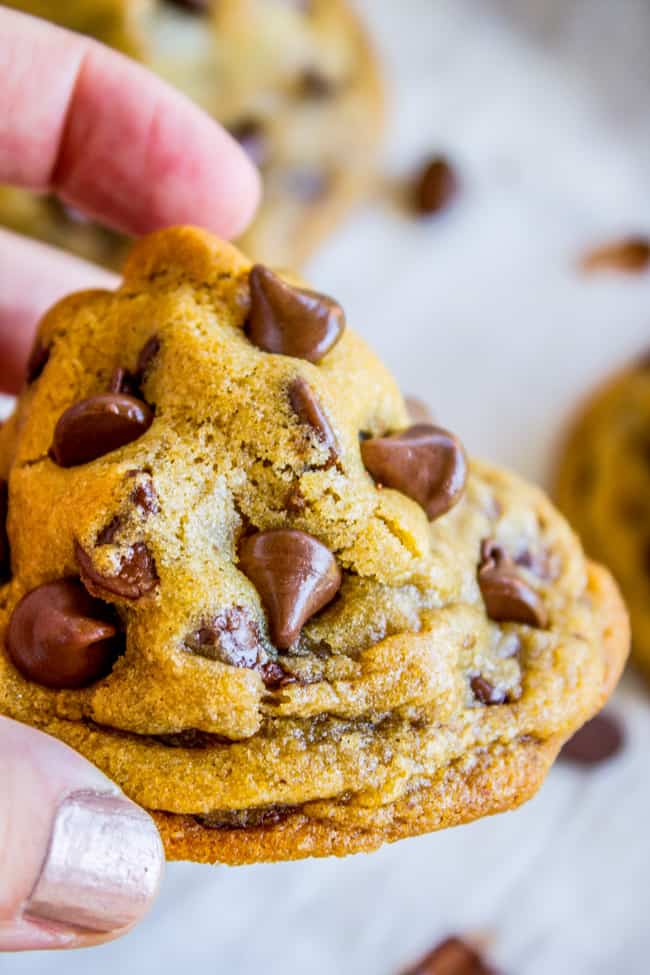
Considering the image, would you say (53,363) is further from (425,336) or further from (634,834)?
(634,834)

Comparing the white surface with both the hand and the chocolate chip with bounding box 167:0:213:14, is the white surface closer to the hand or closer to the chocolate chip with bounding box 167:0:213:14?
the chocolate chip with bounding box 167:0:213:14

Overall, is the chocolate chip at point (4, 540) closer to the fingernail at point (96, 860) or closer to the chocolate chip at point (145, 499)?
the chocolate chip at point (145, 499)

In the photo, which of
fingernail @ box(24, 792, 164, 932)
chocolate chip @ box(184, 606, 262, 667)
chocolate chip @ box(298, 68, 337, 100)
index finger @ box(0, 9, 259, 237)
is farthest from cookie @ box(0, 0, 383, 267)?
fingernail @ box(24, 792, 164, 932)

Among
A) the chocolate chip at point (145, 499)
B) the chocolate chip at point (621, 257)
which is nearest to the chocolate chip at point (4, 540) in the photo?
the chocolate chip at point (145, 499)

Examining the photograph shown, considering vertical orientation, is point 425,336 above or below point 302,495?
below

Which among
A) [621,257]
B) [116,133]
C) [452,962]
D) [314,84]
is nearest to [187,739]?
[116,133]

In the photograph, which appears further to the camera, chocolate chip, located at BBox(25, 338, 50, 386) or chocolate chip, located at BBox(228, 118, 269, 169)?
chocolate chip, located at BBox(228, 118, 269, 169)

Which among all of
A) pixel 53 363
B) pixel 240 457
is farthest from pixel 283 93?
pixel 240 457
